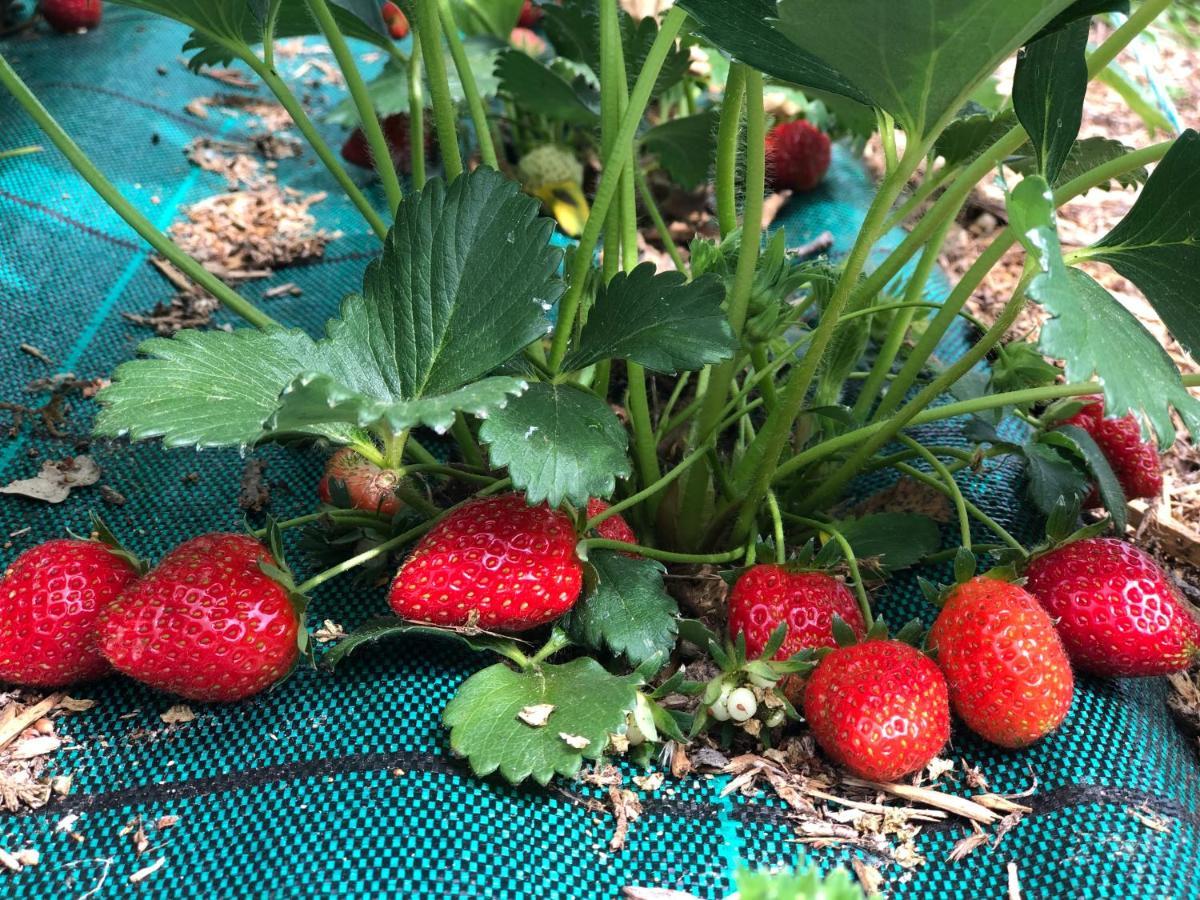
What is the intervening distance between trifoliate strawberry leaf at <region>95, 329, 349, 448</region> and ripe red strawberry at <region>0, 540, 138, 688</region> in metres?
0.15

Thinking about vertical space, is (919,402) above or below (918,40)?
below

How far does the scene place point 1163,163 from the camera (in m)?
0.59

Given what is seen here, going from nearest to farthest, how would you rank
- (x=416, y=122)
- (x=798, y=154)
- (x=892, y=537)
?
(x=892, y=537), (x=416, y=122), (x=798, y=154)

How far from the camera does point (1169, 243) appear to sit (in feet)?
2.02

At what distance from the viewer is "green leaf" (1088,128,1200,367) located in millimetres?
591

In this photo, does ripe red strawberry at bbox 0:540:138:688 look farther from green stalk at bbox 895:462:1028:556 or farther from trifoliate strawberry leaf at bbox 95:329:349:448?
green stalk at bbox 895:462:1028:556

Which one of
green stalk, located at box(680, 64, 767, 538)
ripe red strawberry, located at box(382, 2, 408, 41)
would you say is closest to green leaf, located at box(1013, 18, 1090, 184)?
green stalk, located at box(680, 64, 767, 538)

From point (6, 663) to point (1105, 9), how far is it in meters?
0.73

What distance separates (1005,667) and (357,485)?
1.58 feet

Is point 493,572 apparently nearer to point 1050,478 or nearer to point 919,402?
point 919,402

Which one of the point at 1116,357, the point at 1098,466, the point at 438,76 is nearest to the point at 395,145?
the point at 438,76

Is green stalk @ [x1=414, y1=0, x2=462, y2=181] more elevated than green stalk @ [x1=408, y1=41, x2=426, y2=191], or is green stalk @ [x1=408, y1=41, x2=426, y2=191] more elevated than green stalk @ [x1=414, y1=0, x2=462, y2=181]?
green stalk @ [x1=414, y1=0, x2=462, y2=181]

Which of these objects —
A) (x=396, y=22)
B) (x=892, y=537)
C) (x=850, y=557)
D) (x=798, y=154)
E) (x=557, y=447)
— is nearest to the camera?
(x=557, y=447)

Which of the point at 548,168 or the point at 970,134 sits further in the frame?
the point at 548,168
